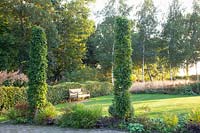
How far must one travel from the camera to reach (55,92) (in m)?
16.7

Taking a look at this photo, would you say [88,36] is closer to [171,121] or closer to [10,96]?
[10,96]

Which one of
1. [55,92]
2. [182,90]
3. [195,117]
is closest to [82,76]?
[182,90]

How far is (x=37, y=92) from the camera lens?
34.3ft

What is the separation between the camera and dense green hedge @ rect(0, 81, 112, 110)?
12.5 meters

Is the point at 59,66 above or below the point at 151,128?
above

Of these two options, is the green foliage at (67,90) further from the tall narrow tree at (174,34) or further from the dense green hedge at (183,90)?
the tall narrow tree at (174,34)

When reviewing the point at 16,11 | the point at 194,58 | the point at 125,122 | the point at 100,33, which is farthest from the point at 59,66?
the point at 125,122

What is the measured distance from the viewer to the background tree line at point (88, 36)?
2500 centimetres

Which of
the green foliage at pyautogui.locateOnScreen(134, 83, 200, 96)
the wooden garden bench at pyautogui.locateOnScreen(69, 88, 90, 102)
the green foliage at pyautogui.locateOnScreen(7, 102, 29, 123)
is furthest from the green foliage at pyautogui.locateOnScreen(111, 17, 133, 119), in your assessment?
the green foliage at pyautogui.locateOnScreen(134, 83, 200, 96)

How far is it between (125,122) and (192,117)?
1.98 m

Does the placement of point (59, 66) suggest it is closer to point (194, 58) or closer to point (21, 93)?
point (194, 58)

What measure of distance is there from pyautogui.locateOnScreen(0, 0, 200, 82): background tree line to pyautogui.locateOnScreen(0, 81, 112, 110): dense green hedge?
12.2 ft

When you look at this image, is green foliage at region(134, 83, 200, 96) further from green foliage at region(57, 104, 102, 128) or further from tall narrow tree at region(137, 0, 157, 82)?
green foliage at region(57, 104, 102, 128)

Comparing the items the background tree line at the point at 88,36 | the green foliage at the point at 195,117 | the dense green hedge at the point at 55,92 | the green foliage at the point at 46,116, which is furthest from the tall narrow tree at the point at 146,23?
the green foliage at the point at 195,117
